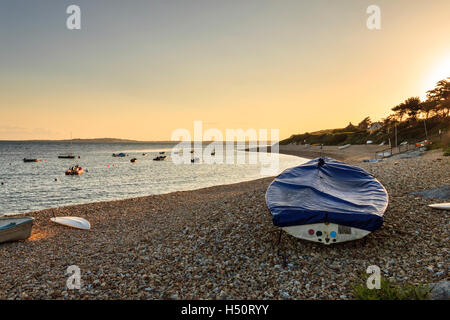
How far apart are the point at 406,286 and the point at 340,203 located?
108 inches

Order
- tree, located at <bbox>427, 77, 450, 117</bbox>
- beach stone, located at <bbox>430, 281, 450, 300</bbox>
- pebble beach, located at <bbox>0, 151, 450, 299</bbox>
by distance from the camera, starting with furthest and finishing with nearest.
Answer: tree, located at <bbox>427, 77, 450, 117</bbox>
pebble beach, located at <bbox>0, 151, 450, 299</bbox>
beach stone, located at <bbox>430, 281, 450, 300</bbox>

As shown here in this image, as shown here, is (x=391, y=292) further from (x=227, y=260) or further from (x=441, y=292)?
(x=227, y=260)

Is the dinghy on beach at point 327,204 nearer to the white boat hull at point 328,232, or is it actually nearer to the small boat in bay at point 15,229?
the white boat hull at point 328,232

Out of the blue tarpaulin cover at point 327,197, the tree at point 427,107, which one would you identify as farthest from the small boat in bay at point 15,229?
the tree at point 427,107

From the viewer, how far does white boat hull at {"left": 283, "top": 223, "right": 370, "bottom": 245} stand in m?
7.29

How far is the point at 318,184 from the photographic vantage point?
9227 mm

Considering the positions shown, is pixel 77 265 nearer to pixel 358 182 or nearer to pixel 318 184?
pixel 318 184

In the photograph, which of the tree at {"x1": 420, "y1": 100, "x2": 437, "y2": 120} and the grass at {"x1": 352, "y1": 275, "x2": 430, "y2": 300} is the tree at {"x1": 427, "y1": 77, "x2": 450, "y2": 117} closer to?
the tree at {"x1": 420, "y1": 100, "x2": 437, "y2": 120}

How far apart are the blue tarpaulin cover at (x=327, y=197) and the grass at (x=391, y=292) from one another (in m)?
1.87

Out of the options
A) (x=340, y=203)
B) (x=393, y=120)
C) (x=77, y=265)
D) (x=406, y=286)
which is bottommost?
(x=77, y=265)

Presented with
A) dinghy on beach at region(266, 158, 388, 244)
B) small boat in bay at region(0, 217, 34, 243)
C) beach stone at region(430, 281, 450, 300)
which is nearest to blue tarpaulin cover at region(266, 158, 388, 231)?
dinghy on beach at region(266, 158, 388, 244)

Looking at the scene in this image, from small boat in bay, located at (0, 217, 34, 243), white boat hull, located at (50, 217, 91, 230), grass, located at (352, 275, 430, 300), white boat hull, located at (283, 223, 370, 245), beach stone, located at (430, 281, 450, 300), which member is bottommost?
white boat hull, located at (50, 217, 91, 230)

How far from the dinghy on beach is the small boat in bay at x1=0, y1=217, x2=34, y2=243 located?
11589mm
